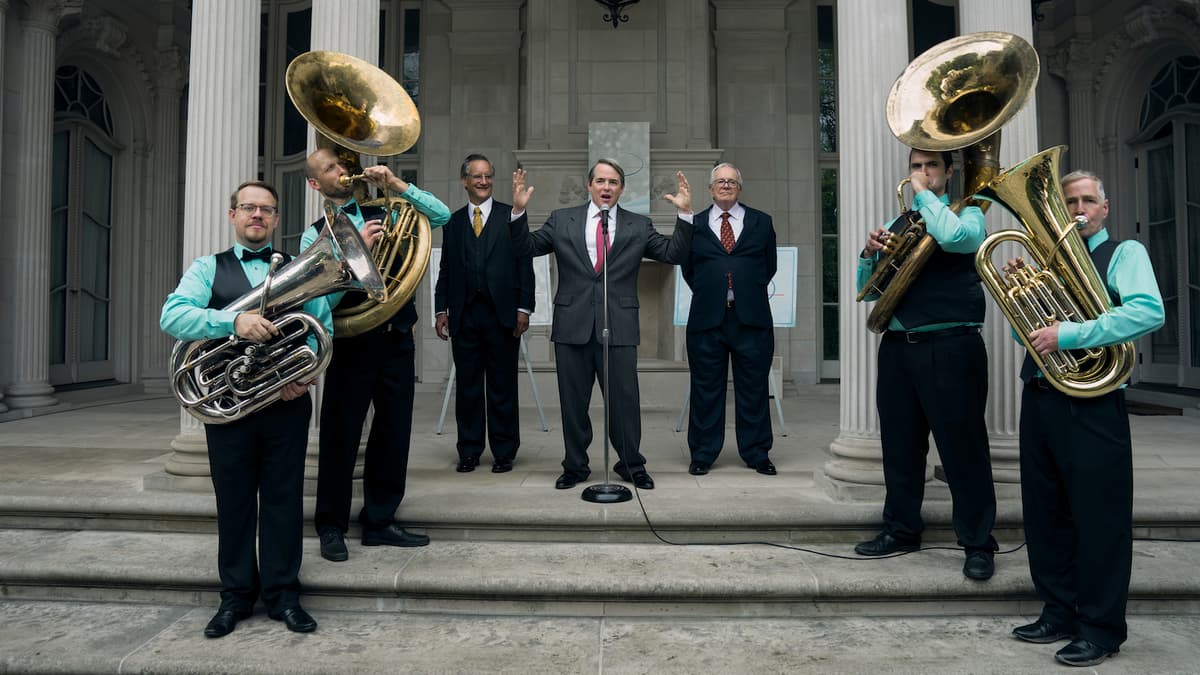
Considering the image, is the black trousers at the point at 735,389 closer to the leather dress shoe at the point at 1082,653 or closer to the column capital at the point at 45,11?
the leather dress shoe at the point at 1082,653

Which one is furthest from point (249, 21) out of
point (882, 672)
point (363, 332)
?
point (882, 672)

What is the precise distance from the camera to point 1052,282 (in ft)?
8.99

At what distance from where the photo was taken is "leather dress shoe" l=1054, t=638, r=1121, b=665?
2.62 meters

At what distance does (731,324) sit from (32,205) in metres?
7.53

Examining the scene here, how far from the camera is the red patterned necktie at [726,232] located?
189 inches

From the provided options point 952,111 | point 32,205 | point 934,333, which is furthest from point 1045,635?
point 32,205

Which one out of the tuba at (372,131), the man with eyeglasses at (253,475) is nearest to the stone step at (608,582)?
the man with eyeglasses at (253,475)

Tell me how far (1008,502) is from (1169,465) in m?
2.10

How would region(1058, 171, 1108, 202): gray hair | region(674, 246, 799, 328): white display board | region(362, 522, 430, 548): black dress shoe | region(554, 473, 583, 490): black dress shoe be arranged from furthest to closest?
region(674, 246, 799, 328): white display board
region(554, 473, 583, 490): black dress shoe
region(362, 522, 430, 548): black dress shoe
region(1058, 171, 1108, 202): gray hair

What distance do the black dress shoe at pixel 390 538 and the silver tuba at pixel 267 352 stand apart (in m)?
1.05

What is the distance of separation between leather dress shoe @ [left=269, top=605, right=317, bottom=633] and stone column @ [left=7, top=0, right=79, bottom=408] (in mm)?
6625

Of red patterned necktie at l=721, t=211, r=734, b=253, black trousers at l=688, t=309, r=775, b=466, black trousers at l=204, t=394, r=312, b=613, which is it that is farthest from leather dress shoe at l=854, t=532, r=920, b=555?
black trousers at l=204, t=394, r=312, b=613

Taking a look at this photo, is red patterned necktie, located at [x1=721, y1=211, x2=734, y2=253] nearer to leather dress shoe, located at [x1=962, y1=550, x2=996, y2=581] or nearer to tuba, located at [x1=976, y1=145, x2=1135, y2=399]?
tuba, located at [x1=976, y1=145, x2=1135, y2=399]

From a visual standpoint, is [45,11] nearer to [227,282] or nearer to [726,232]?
[227,282]
